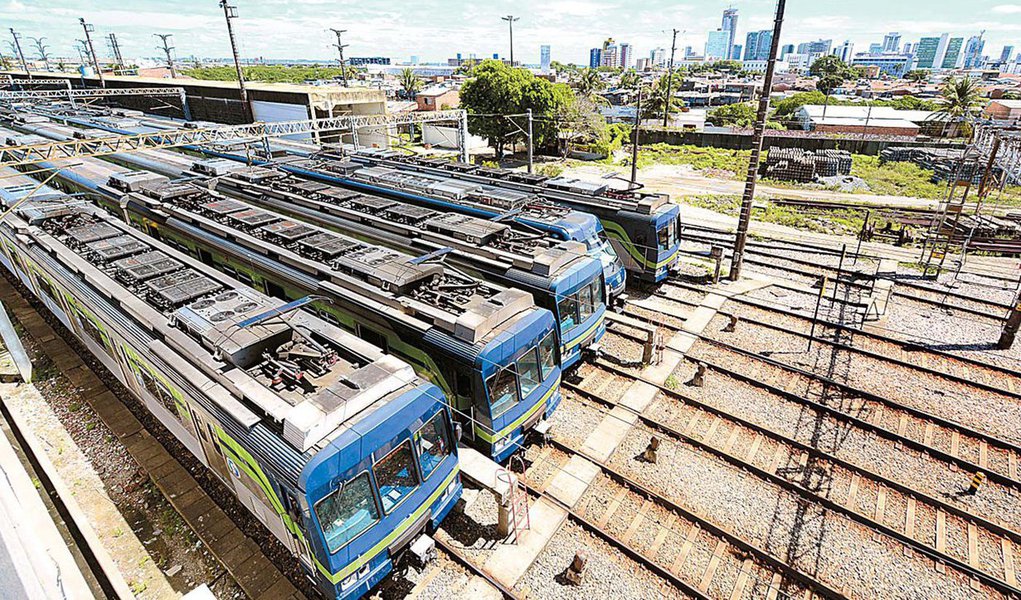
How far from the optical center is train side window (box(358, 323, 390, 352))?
11328 mm

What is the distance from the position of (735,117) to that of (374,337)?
233ft

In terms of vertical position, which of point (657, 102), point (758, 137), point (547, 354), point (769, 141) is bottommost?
point (769, 141)

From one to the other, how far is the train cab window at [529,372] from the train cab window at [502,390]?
0.72 feet

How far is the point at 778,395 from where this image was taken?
13.8m

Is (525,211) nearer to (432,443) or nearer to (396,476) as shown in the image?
(432,443)

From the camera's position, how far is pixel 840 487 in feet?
35.6

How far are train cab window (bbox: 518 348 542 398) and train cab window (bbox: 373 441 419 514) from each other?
3140 millimetres

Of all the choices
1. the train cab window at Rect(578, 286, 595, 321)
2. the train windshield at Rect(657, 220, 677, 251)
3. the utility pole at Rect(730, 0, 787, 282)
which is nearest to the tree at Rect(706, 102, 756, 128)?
the utility pole at Rect(730, 0, 787, 282)

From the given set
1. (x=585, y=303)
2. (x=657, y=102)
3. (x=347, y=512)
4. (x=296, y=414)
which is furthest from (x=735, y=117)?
(x=347, y=512)

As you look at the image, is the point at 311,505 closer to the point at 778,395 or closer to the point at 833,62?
the point at 778,395

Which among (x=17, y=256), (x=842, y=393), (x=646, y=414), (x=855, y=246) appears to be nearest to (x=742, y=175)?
(x=855, y=246)

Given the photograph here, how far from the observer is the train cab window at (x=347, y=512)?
22.8 ft

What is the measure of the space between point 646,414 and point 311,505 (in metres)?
8.98

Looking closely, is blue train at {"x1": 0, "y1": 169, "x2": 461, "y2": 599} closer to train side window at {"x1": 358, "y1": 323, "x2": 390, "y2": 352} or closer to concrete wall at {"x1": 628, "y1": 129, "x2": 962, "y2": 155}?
train side window at {"x1": 358, "y1": 323, "x2": 390, "y2": 352}
